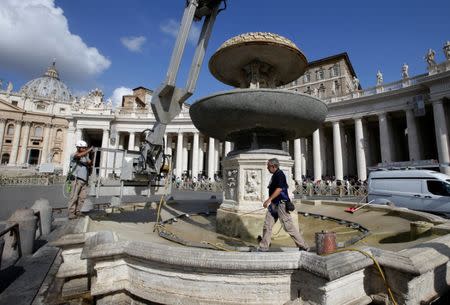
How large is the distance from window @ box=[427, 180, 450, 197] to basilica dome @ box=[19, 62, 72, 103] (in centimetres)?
11607

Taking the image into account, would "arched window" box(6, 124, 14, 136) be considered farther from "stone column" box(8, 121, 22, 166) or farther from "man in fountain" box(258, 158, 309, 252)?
"man in fountain" box(258, 158, 309, 252)

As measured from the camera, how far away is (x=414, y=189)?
11.3 meters

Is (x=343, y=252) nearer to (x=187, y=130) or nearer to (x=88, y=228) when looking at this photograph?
(x=88, y=228)

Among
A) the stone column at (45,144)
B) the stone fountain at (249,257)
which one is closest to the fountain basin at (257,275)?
the stone fountain at (249,257)

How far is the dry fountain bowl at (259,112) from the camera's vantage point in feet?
14.9

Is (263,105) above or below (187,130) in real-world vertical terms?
below

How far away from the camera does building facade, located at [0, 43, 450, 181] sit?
27234 millimetres

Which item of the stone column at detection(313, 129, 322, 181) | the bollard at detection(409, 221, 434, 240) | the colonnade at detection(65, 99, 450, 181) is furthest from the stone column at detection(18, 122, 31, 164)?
the bollard at detection(409, 221, 434, 240)

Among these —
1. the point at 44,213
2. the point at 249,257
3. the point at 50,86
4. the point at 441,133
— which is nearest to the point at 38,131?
the point at 50,86

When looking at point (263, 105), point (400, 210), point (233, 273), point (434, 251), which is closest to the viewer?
point (233, 273)

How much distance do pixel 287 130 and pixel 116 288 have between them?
423 cm

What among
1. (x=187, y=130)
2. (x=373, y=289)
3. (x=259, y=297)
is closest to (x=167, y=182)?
(x=259, y=297)

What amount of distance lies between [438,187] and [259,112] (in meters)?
10.7

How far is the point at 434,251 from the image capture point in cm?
264
